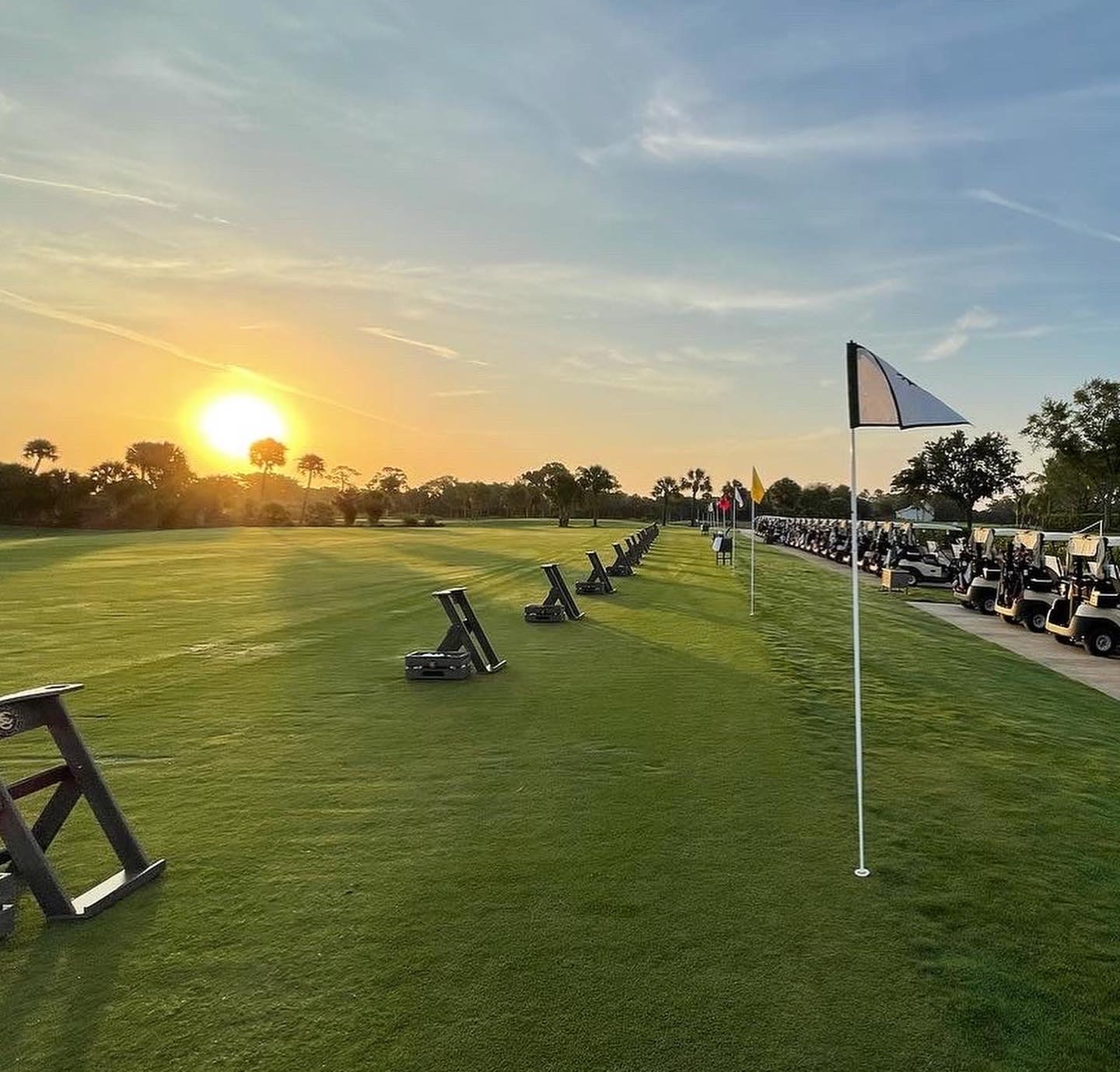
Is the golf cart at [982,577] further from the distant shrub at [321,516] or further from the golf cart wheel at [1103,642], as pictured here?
the distant shrub at [321,516]

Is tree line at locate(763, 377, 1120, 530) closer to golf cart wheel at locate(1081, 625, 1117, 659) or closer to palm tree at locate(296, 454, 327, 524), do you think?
golf cart wheel at locate(1081, 625, 1117, 659)

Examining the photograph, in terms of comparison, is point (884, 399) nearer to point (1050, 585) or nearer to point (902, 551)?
point (1050, 585)

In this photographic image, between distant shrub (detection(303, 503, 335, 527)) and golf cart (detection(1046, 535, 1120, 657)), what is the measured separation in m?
92.5

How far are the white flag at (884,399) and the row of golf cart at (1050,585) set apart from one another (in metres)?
9.47

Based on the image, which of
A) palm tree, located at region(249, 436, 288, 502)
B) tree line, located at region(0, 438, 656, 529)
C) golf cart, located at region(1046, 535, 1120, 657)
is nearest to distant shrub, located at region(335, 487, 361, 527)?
tree line, located at region(0, 438, 656, 529)

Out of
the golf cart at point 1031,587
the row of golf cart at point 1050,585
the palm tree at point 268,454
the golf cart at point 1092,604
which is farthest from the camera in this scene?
the palm tree at point 268,454

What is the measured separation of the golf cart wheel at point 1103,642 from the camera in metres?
13.0

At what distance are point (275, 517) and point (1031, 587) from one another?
8914 centimetres

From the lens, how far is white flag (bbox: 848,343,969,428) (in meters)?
4.95

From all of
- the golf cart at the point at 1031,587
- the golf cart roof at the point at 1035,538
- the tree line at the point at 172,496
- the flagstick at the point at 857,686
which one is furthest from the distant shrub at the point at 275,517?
the flagstick at the point at 857,686

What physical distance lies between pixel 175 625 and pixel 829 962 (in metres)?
13.6

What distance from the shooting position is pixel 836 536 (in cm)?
3900

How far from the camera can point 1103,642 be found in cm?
1299

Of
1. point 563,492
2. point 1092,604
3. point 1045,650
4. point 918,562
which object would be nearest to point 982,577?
point 1045,650
